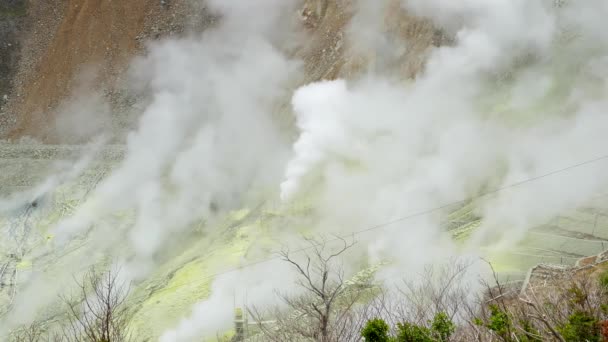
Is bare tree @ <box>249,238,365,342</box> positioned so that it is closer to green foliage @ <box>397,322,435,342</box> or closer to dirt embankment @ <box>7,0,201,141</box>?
green foliage @ <box>397,322,435,342</box>

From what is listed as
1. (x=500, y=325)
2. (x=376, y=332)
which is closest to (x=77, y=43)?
(x=376, y=332)

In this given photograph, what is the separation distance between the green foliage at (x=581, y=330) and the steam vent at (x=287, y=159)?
508cm

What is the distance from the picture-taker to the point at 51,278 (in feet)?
71.3

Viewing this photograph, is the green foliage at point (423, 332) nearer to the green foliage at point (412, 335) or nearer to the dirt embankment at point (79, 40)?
the green foliage at point (412, 335)

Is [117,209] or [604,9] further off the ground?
[604,9]

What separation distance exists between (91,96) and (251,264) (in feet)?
44.8

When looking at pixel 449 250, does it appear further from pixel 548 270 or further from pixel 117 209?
pixel 117 209

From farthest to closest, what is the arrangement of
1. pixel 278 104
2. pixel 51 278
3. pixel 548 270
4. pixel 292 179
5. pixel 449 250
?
pixel 278 104, pixel 292 179, pixel 51 278, pixel 449 250, pixel 548 270

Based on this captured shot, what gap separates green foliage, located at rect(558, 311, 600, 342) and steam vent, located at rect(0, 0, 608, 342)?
16.7ft

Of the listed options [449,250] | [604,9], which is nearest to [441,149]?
[449,250]

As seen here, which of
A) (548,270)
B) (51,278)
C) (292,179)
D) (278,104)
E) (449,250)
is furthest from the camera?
(278,104)

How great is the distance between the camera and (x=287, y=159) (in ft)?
82.8

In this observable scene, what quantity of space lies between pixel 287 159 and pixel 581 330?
1712cm

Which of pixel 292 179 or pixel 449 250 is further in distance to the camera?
pixel 292 179
